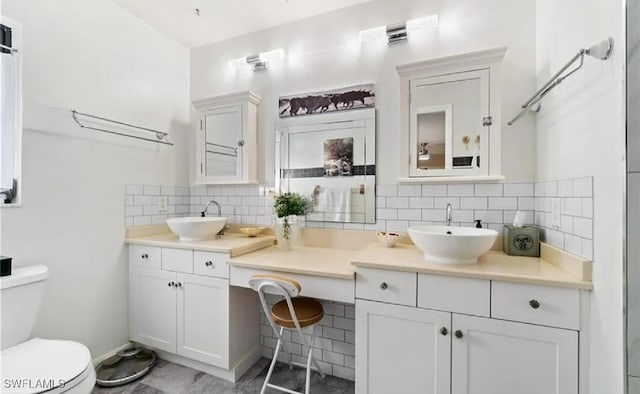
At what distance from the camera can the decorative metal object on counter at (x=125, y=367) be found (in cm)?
174

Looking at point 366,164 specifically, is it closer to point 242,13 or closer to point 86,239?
point 242,13

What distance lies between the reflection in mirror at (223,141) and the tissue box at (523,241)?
6.37ft

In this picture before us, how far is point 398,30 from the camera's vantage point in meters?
1.81

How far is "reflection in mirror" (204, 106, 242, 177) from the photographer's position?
228 centimetres

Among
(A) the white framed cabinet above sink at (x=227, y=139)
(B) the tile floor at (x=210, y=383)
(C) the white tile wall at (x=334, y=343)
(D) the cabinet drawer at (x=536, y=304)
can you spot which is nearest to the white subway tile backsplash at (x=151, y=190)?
(A) the white framed cabinet above sink at (x=227, y=139)

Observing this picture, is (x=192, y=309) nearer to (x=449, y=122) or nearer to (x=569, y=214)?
(x=449, y=122)

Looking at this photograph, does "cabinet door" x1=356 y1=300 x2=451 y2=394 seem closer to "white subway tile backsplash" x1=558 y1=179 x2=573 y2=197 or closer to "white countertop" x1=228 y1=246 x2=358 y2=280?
"white countertop" x1=228 y1=246 x2=358 y2=280

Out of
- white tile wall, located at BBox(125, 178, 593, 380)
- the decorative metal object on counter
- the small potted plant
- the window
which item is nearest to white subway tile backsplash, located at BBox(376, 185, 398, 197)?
white tile wall, located at BBox(125, 178, 593, 380)

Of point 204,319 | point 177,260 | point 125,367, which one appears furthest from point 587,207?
point 125,367

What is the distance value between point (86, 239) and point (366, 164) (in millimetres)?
1977

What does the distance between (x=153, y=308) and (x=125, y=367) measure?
40 cm

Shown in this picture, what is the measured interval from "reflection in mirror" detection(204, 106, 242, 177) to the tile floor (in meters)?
1.48

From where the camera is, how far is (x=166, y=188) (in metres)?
2.40

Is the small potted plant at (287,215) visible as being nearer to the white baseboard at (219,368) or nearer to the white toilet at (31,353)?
the white baseboard at (219,368)
